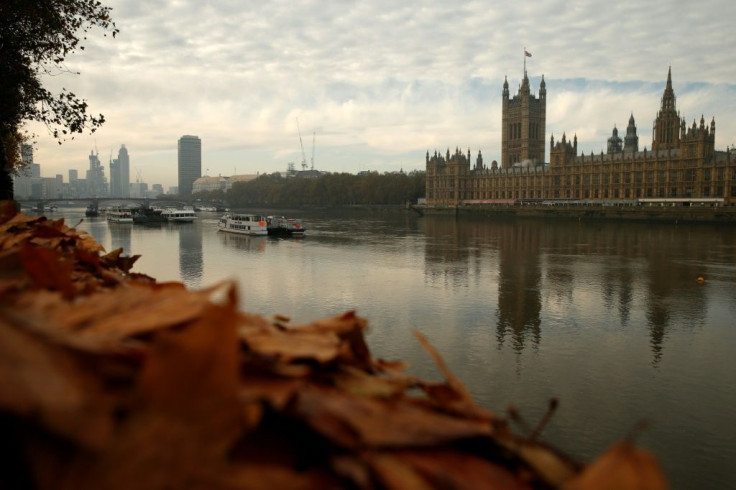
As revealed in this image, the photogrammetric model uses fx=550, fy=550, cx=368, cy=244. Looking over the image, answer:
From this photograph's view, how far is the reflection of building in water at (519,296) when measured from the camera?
55.4ft

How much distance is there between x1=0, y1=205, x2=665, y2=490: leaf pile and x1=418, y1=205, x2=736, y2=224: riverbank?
7814 cm

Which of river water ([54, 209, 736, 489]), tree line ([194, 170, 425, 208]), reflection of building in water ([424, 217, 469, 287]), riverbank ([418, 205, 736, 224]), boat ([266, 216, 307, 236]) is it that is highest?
tree line ([194, 170, 425, 208])

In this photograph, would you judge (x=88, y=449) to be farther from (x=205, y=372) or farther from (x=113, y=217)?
(x=113, y=217)

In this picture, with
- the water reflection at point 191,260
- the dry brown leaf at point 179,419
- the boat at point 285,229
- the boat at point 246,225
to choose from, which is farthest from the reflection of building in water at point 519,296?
the boat at point 246,225

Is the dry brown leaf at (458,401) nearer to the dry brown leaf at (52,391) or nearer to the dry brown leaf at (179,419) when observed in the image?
the dry brown leaf at (179,419)

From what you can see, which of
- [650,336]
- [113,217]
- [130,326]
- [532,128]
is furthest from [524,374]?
[532,128]

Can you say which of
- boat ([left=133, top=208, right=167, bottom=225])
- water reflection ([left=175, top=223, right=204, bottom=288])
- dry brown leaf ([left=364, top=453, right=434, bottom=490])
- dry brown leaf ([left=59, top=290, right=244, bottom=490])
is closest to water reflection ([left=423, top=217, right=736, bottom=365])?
water reflection ([left=175, top=223, right=204, bottom=288])

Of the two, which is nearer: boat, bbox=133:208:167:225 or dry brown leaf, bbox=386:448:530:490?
dry brown leaf, bbox=386:448:530:490

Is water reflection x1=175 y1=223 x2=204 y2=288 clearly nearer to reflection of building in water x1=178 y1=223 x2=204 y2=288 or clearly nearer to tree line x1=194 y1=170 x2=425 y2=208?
reflection of building in water x1=178 y1=223 x2=204 y2=288

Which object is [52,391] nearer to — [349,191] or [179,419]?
[179,419]

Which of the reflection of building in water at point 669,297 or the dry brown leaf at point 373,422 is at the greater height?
the dry brown leaf at point 373,422

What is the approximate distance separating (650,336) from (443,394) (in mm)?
16792

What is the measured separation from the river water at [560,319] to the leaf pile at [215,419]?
756 cm

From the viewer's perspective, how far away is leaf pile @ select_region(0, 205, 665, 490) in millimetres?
1318
